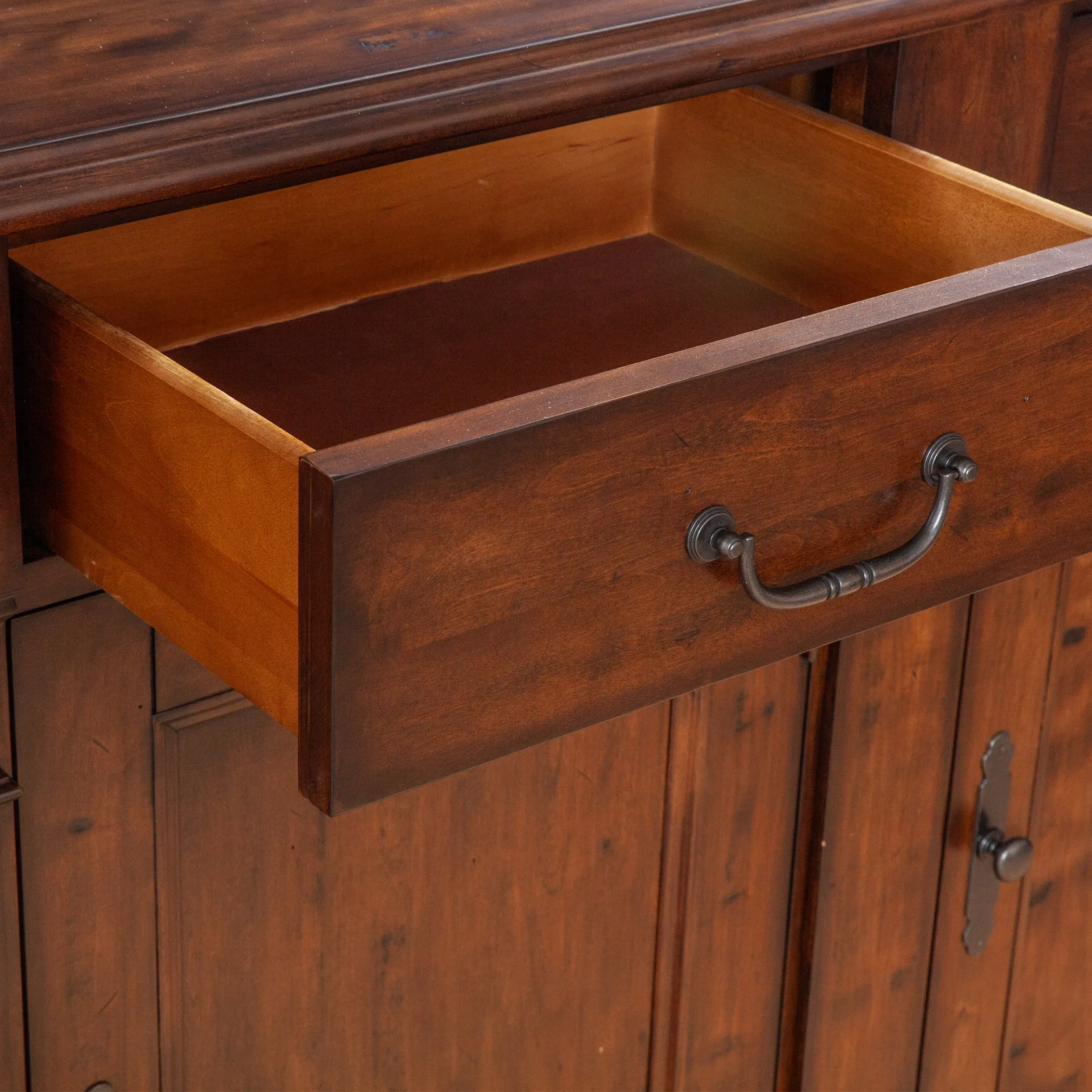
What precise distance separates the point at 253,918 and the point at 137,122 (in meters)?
0.43

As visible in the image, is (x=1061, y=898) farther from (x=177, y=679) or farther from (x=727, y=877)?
(x=177, y=679)

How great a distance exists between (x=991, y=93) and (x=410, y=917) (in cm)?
57

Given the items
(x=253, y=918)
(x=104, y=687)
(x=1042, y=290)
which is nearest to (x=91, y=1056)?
(x=253, y=918)

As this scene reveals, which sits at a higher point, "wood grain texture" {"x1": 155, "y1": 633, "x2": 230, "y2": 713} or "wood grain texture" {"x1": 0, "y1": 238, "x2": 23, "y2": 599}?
"wood grain texture" {"x1": 0, "y1": 238, "x2": 23, "y2": 599}

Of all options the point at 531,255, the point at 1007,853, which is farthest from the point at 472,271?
the point at 1007,853

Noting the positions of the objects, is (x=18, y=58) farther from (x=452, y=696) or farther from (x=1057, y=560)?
(x=1057, y=560)

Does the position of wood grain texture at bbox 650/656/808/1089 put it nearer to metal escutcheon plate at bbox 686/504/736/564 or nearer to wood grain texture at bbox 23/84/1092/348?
wood grain texture at bbox 23/84/1092/348

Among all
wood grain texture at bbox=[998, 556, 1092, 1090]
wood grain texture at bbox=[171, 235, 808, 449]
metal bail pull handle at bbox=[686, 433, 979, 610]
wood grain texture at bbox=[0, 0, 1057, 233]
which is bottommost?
wood grain texture at bbox=[998, 556, 1092, 1090]

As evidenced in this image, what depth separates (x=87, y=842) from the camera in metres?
0.91

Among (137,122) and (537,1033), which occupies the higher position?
(137,122)

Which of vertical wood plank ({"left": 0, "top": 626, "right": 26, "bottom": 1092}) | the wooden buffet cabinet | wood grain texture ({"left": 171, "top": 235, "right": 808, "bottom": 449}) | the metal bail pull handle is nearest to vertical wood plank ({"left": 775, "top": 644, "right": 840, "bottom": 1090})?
the wooden buffet cabinet

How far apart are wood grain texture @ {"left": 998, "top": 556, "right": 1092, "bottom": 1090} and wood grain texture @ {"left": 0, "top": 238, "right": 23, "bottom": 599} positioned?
0.74 m

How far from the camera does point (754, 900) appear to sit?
121cm

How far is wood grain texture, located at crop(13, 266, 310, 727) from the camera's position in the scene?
26.9 inches
